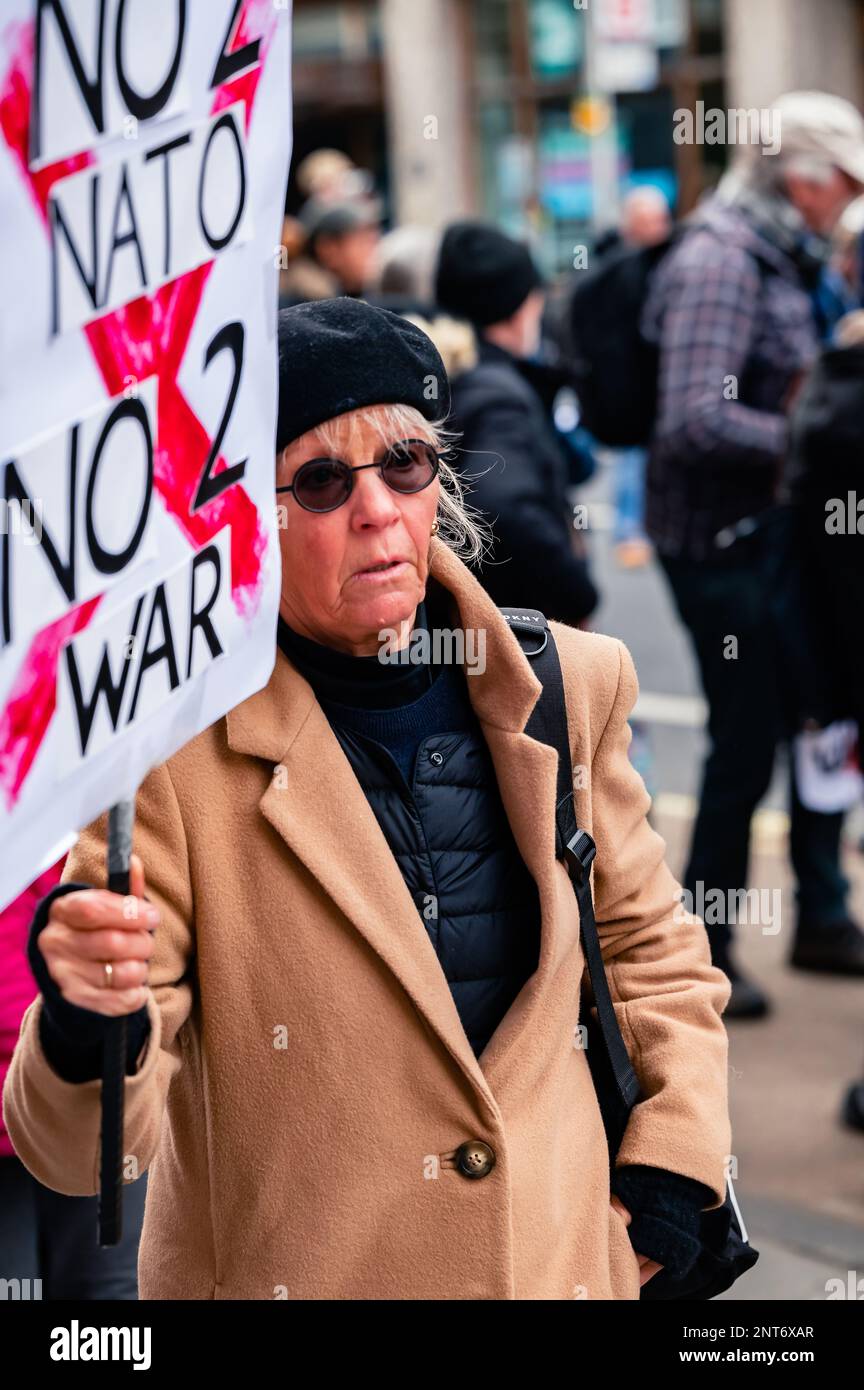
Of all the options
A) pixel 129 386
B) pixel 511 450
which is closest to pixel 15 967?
pixel 129 386

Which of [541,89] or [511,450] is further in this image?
[541,89]

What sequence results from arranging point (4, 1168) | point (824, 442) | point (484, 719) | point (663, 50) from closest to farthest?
point (484, 719) < point (4, 1168) < point (824, 442) < point (663, 50)

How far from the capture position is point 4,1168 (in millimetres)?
3119

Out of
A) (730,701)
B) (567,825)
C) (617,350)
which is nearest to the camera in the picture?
(567,825)

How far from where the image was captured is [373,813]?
7.07 ft

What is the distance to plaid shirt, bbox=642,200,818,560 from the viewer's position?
5.23 meters

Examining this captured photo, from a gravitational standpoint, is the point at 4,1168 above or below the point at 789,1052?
above

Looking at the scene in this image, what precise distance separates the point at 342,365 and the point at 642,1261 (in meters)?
1.12

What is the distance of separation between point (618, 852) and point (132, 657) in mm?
860

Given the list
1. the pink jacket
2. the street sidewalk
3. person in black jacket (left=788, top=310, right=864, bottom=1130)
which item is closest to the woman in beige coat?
the pink jacket

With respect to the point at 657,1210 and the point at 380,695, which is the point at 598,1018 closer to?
the point at 657,1210
